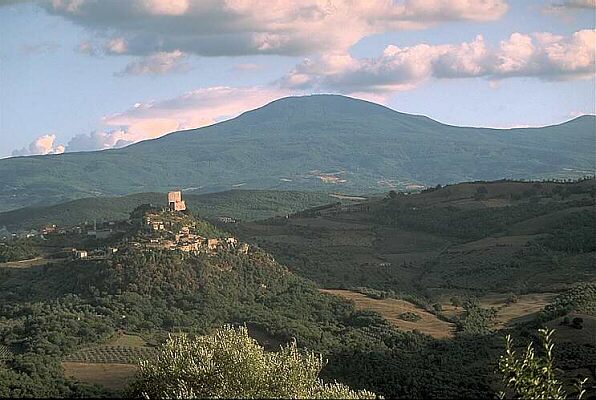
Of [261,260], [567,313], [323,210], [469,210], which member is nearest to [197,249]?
[261,260]

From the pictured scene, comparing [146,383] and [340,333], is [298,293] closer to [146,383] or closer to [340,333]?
[340,333]

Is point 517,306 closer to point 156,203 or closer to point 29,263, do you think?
point 29,263

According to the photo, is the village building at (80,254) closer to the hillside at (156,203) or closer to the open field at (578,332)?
the open field at (578,332)

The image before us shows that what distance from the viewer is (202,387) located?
2672cm

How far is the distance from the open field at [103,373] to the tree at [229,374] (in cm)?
868

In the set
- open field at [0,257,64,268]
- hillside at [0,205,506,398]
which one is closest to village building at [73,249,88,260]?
hillside at [0,205,506,398]

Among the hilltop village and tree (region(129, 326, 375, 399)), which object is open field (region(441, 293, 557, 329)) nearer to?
the hilltop village

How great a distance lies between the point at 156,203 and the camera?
473 feet

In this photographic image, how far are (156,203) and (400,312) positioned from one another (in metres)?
91.2

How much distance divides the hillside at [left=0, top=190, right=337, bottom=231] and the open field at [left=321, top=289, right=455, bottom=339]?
237ft

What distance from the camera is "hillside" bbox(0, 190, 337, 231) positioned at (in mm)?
140875

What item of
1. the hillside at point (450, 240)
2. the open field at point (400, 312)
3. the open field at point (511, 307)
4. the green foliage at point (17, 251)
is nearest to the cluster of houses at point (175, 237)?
the open field at point (400, 312)

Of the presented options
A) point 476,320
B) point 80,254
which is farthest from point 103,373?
point 476,320

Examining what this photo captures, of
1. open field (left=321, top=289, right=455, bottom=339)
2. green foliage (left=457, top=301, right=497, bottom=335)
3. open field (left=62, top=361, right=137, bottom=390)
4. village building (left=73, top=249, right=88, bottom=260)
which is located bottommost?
green foliage (left=457, top=301, right=497, bottom=335)
